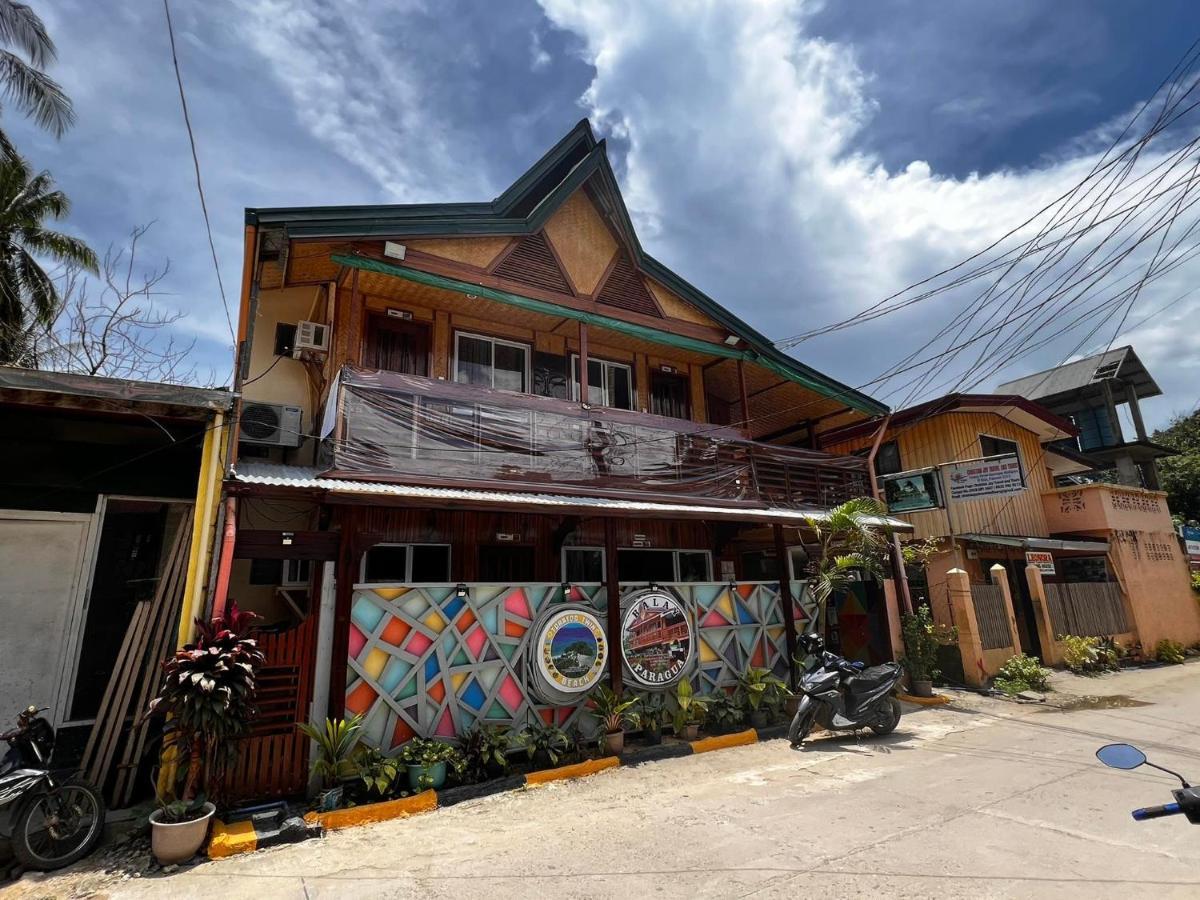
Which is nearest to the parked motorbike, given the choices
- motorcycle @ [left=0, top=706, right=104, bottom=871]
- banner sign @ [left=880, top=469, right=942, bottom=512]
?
motorcycle @ [left=0, top=706, right=104, bottom=871]

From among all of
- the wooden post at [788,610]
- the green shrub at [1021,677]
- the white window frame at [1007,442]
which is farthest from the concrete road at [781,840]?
the white window frame at [1007,442]

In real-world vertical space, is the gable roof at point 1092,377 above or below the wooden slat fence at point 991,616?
above

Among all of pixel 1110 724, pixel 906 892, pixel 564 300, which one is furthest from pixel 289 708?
pixel 1110 724

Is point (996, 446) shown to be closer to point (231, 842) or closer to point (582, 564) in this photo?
point (582, 564)

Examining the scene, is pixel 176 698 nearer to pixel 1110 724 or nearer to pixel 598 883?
pixel 598 883

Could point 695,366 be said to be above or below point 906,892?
above

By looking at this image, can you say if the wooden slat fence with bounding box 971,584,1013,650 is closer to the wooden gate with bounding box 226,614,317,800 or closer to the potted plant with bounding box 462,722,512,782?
the potted plant with bounding box 462,722,512,782

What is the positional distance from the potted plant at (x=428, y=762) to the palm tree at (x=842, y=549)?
6429mm

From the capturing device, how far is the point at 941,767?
6922mm

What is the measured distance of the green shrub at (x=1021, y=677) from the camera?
38.3 feet

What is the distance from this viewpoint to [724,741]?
842 cm

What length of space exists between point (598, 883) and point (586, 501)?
4843mm

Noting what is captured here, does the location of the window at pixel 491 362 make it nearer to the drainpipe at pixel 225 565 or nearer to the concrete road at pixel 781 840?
the drainpipe at pixel 225 565

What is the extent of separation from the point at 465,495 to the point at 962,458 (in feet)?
44.0
